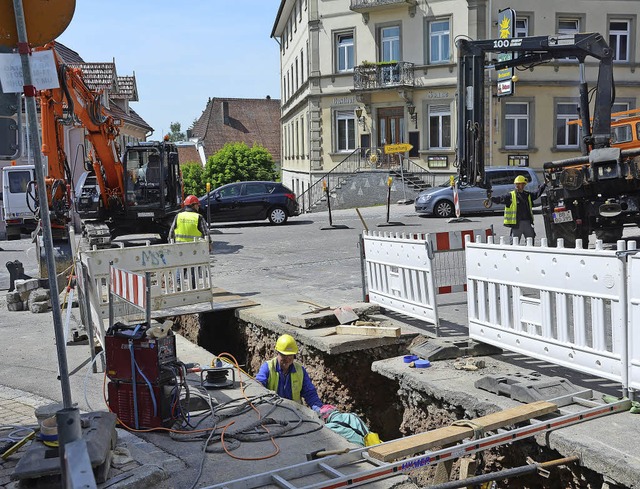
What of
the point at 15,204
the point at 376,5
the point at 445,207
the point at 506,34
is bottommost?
the point at 445,207

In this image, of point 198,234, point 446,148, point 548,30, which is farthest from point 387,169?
point 198,234

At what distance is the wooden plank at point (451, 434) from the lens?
480 cm

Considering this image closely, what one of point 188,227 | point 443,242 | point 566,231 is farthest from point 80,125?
point 443,242

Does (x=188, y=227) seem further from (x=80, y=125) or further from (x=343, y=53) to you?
(x=343, y=53)

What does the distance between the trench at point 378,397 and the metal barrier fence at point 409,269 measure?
2.20 feet

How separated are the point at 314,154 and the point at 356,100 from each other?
368 centimetres

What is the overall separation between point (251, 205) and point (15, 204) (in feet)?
31.3

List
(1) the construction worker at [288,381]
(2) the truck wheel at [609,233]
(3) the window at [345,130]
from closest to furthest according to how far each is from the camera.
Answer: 1. (1) the construction worker at [288,381]
2. (2) the truck wheel at [609,233]
3. (3) the window at [345,130]

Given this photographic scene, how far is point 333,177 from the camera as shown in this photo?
3534 centimetres

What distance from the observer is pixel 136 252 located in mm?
9492

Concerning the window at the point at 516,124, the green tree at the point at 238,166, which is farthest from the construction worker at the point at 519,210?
the green tree at the point at 238,166

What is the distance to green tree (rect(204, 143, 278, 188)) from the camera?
1949 inches

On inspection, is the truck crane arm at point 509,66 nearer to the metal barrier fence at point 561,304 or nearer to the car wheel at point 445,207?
the metal barrier fence at point 561,304

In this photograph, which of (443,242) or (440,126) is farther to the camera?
(440,126)
